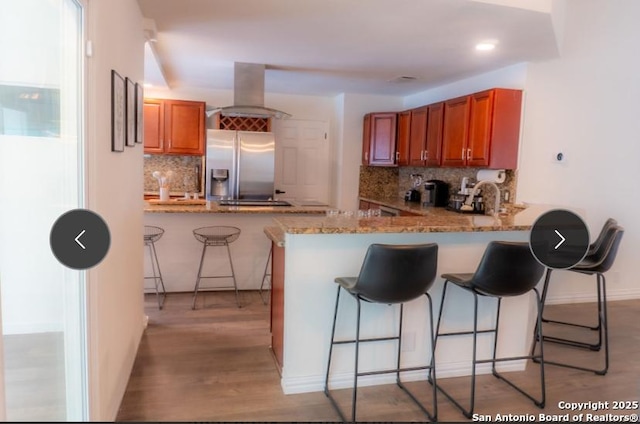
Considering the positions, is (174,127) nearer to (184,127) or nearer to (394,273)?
(184,127)

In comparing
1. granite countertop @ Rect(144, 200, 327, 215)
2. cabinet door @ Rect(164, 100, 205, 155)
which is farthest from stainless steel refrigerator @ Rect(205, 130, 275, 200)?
granite countertop @ Rect(144, 200, 327, 215)

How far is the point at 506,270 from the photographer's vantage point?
2.27m

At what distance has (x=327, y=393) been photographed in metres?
2.48

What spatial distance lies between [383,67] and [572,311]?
122 inches

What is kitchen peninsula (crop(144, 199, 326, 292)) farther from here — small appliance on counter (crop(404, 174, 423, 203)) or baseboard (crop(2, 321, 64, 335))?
baseboard (crop(2, 321, 64, 335))

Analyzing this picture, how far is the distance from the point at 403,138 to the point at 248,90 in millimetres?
2253

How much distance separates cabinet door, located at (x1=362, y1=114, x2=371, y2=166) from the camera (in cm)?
598

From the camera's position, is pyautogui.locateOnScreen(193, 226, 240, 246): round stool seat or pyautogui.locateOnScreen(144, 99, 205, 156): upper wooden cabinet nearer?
pyautogui.locateOnScreen(193, 226, 240, 246): round stool seat

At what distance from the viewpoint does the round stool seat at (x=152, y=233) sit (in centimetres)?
386

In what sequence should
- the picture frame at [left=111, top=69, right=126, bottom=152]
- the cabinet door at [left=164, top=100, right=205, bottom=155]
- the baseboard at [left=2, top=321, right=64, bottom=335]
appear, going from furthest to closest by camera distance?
the cabinet door at [left=164, top=100, right=205, bottom=155] < the picture frame at [left=111, top=69, right=126, bottom=152] < the baseboard at [left=2, top=321, right=64, bottom=335]

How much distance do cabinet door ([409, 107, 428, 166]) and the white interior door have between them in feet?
5.16

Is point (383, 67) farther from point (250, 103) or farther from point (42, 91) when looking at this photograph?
point (42, 91)

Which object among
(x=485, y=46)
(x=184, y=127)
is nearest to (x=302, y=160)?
(x=184, y=127)

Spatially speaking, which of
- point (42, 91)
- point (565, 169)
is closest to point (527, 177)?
point (565, 169)
